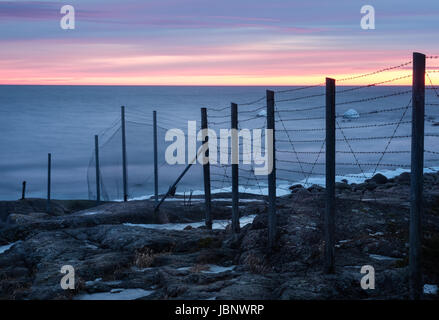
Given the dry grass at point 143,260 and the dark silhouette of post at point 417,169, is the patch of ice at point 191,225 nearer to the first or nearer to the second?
the dry grass at point 143,260

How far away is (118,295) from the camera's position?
942cm

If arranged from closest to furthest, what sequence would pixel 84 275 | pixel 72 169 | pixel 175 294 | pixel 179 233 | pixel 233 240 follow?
pixel 175 294 < pixel 84 275 < pixel 233 240 < pixel 179 233 < pixel 72 169

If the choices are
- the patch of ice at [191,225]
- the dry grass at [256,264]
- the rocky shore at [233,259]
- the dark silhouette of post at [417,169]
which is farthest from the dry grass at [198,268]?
the patch of ice at [191,225]

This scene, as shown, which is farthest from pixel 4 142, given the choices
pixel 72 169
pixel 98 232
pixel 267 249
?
pixel 267 249

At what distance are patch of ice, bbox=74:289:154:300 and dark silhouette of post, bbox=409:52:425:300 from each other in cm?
450

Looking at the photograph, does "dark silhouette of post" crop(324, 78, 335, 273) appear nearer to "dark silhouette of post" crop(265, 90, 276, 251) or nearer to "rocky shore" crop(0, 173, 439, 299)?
"rocky shore" crop(0, 173, 439, 299)

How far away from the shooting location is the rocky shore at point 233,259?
348 inches

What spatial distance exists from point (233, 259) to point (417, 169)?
16.4ft

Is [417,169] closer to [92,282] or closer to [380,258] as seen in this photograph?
[380,258]

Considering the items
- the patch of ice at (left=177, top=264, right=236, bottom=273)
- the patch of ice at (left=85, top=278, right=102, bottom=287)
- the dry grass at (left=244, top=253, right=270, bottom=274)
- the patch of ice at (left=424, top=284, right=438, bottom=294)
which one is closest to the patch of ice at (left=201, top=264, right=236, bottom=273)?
the patch of ice at (left=177, top=264, right=236, bottom=273)

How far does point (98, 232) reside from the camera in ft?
Result: 49.3

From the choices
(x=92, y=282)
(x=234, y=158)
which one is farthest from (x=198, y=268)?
(x=234, y=158)

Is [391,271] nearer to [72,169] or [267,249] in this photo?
[267,249]

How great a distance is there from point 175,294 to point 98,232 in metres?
6.73
